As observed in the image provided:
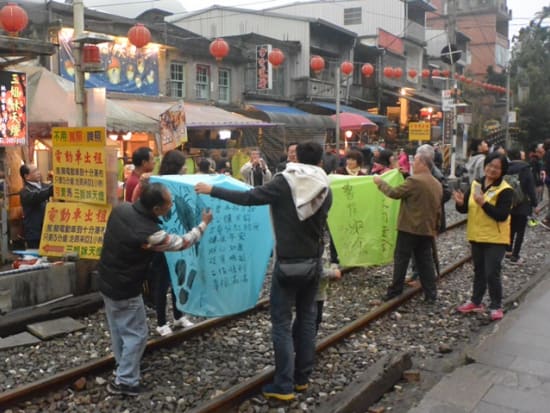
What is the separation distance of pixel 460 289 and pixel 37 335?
19.3 feet

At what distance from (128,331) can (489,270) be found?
4333 mm

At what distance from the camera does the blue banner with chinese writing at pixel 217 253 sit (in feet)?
18.1

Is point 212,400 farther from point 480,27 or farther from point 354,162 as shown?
point 480,27

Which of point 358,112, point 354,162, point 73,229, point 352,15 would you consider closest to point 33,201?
point 73,229

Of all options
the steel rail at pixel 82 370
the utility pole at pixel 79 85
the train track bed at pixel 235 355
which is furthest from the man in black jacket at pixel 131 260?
the utility pole at pixel 79 85

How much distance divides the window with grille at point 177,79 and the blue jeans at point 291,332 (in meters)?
16.8

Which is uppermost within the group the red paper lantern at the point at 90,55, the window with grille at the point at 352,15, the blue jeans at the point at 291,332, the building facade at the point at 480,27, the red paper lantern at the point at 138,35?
the building facade at the point at 480,27

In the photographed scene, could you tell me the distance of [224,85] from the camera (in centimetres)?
2281

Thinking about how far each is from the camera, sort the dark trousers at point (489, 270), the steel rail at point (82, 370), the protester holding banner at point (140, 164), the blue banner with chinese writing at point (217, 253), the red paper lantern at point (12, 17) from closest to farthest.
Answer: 1. the steel rail at point (82, 370)
2. the blue banner with chinese writing at point (217, 253)
3. the protester holding banner at point (140, 164)
4. the dark trousers at point (489, 270)
5. the red paper lantern at point (12, 17)

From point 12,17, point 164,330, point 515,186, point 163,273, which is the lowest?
point 164,330

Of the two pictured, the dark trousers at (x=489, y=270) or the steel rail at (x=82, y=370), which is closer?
the steel rail at (x=82, y=370)

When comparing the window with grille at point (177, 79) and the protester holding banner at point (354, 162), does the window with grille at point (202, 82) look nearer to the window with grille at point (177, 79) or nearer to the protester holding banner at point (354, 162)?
the window with grille at point (177, 79)

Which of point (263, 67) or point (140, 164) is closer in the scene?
point (140, 164)

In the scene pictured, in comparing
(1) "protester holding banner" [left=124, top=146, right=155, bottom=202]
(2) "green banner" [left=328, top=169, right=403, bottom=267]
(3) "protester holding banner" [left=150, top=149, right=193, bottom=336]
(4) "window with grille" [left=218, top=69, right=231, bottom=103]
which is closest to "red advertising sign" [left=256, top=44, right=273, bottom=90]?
(4) "window with grille" [left=218, top=69, right=231, bottom=103]
